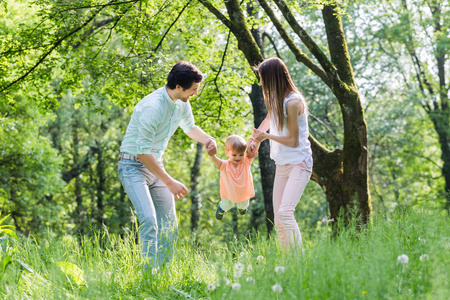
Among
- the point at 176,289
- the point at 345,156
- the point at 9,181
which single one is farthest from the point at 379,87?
the point at 176,289

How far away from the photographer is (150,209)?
404cm

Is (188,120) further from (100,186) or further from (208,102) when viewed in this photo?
(100,186)

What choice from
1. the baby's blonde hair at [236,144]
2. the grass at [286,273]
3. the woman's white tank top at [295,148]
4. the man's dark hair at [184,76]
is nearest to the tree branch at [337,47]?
the baby's blonde hair at [236,144]

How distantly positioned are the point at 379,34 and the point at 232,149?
54.2 ft

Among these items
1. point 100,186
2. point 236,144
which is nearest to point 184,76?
point 236,144

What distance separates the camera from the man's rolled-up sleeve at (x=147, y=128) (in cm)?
399

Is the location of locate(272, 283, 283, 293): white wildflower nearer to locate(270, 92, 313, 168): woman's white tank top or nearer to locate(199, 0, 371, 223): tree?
locate(270, 92, 313, 168): woman's white tank top

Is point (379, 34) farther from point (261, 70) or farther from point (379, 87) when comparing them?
point (261, 70)

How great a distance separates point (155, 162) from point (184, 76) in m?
0.82

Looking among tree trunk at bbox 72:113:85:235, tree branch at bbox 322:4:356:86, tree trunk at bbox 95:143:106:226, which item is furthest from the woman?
tree trunk at bbox 95:143:106:226

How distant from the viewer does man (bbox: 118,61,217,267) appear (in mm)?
3969

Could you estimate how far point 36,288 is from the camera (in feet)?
11.5

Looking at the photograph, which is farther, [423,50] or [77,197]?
[77,197]

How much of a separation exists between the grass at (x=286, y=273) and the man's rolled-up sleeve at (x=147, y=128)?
3.08ft
